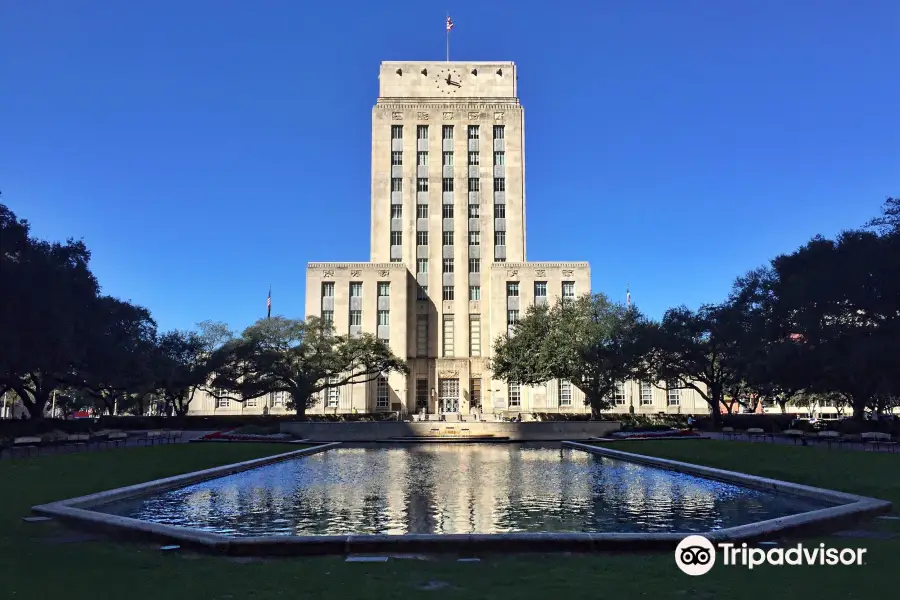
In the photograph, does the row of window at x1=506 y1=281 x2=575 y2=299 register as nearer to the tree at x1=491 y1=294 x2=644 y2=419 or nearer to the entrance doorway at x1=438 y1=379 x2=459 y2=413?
the entrance doorway at x1=438 y1=379 x2=459 y2=413

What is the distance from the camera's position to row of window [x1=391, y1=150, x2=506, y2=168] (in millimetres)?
88875

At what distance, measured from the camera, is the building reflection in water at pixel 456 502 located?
1173 cm

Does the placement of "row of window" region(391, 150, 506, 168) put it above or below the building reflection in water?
above

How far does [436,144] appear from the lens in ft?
291

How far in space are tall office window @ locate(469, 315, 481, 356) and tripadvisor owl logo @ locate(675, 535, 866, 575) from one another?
7437 cm

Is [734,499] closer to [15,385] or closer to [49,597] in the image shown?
[49,597]

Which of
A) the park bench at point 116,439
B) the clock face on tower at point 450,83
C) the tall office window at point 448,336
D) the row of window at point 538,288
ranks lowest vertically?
the park bench at point 116,439

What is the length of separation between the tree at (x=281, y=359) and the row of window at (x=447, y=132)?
36053mm

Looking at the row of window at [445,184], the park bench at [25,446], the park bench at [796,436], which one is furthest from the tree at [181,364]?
the park bench at [796,436]

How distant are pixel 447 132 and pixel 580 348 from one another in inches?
1800

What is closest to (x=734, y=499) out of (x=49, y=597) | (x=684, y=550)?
(x=684, y=550)

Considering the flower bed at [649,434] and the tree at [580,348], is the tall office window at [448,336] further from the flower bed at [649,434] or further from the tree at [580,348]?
the flower bed at [649,434]

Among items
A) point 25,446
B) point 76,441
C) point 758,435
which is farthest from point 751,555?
point 758,435

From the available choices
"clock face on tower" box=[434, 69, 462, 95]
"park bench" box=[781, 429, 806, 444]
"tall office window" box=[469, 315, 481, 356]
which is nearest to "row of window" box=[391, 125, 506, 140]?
"clock face on tower" box=[434, 69, 462, 95]
